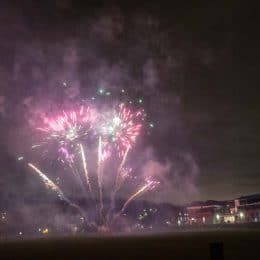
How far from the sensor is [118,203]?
607ft

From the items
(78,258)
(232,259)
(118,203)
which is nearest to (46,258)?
(78,258)

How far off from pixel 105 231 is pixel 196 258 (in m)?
69.2

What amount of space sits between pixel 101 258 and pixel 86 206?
129 m

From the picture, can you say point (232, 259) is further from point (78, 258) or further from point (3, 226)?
point (3, 226)

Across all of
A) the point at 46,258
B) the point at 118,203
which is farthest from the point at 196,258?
the point at 118,203

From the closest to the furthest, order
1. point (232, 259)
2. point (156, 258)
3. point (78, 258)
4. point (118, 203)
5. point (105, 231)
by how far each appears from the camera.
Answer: point (232, 259) → point (156, 258) → point (78, 258) → point (105, 231) → point (118, 203)

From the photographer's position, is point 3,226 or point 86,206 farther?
point 86,206

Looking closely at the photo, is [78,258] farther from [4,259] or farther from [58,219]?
[58,219]

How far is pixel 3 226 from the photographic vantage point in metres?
128

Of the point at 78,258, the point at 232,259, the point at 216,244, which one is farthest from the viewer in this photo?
the point at 78,258

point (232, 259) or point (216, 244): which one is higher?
point (216, 244)

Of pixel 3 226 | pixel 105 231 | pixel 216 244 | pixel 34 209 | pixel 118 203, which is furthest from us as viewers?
pixel 118 203

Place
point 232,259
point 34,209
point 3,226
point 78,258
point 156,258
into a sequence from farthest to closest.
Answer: point 34,209 → point 3,226 → point 78,258 → point 156,258 → point 232,259

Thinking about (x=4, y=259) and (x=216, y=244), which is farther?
(x=4, y=259)
